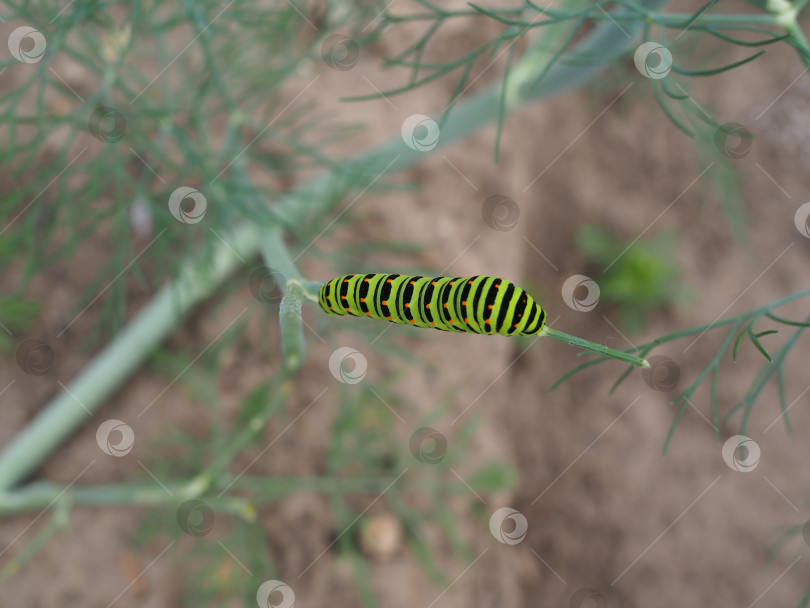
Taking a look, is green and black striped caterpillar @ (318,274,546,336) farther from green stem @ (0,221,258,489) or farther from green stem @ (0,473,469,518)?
green stem @ (0,221,258,489)

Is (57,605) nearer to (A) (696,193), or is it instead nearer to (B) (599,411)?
(B) (599,411)

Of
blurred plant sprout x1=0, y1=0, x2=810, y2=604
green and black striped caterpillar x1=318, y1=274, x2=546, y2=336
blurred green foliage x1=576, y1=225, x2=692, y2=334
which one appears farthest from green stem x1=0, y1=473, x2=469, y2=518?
blurred green foliage x1=576, y1=225, x2=692, y2=334

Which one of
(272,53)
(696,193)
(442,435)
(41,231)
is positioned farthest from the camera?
(696,193)

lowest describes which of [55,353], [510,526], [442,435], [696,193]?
[510,526]

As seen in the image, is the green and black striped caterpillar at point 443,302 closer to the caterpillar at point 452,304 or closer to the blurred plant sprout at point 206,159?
the caterpillar at point 452,304

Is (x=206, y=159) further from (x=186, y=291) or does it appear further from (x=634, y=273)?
(x=634, y=273)

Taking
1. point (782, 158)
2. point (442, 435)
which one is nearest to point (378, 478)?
point (442, 435)

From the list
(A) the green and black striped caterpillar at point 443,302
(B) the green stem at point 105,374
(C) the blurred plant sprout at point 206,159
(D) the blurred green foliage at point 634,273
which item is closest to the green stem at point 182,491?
(C) the blurred plant sprout at point 206,159

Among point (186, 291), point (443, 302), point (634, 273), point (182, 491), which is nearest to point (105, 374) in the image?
point (186, 291)
